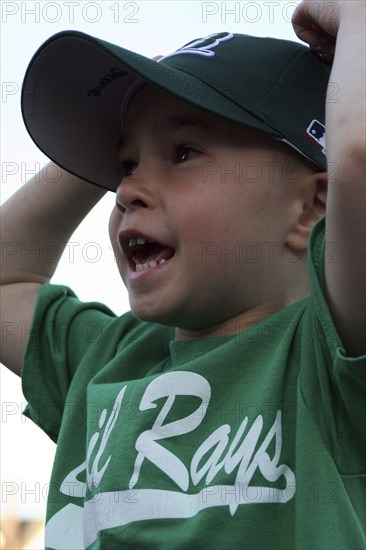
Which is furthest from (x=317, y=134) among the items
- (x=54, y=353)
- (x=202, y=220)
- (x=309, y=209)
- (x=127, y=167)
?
(x=54, y=353)

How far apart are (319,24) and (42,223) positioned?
2.51ft

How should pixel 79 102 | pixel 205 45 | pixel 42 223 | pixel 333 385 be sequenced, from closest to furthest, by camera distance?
pixel 333 385, pixel 205 45, pixel 79 102, pixel 42 223

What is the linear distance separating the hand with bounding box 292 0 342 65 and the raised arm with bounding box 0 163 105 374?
1.98ft

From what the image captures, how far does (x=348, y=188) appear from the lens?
1.08 m

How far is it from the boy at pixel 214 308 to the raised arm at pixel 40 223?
0.64 ft

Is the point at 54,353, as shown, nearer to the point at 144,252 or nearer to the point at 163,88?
the point at 144,252

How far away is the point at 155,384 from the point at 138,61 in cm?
48

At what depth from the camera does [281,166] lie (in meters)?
1.40

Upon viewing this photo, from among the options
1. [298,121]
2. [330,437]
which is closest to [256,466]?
[330,437]

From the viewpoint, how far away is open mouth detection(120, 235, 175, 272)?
139cm

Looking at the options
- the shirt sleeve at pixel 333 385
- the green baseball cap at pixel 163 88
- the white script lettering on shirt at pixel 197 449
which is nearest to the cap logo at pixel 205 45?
the green baseball cap at pixel 163 88

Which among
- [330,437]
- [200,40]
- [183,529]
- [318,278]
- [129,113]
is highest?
[200,40]

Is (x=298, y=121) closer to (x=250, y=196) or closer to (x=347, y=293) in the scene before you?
(x=250, y=196)

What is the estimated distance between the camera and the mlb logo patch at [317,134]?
55.7 inches
